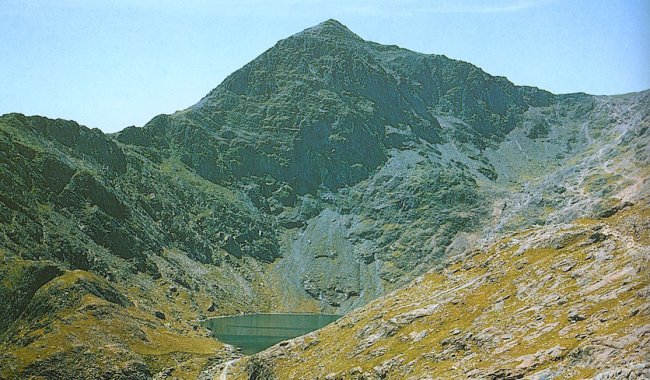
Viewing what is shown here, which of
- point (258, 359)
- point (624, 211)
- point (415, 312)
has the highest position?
point (624, 211)

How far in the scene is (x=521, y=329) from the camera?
7206 centimetres

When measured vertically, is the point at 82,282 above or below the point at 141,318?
above

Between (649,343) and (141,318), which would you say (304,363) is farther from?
(141,318)

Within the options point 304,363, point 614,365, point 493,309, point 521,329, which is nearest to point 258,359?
point 304,363

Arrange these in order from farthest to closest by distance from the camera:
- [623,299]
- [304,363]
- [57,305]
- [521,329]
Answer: [57,305], [304,363], [521,329], [623,299]

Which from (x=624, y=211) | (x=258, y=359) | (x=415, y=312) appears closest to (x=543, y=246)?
(x=624, y=211)

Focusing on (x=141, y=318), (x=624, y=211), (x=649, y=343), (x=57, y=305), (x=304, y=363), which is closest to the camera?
(x=649, y=343)

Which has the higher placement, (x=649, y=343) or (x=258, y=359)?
(x=649, y=343)

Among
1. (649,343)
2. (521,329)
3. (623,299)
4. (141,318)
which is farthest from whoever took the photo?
(141,318)

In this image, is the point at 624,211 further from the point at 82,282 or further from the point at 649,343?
the point at 82,282

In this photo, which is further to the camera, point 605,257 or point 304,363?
point 304,363

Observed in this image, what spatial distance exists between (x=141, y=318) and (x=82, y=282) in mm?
22143

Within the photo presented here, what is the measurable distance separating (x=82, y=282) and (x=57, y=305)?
41.0 ft

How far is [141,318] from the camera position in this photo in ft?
636
